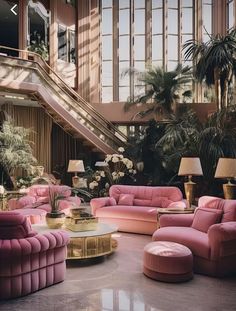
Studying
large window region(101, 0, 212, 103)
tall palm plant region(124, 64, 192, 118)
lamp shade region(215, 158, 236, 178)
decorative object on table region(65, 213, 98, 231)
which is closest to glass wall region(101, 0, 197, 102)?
large window region(101, 0, 212, 103)

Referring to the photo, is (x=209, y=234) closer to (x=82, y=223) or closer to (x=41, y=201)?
(x=82, y=223)

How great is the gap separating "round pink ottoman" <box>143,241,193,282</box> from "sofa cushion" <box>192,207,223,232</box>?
0.80m

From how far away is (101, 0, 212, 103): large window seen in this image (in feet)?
58.5

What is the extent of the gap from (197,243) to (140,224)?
2402mm

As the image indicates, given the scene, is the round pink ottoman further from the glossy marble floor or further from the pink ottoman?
the pink ottoman

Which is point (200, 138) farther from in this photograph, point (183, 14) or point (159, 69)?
point (183, 14)

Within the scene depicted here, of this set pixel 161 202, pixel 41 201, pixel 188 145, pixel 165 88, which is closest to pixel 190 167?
pixel 161 202

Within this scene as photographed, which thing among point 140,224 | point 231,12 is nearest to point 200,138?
point 140,224

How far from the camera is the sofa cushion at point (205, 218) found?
219 inches

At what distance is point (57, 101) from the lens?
40.5 ft

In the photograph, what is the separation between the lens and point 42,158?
48.3 feet

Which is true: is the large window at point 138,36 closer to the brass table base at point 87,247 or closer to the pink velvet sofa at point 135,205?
the pink velvet sofa at point 135,205

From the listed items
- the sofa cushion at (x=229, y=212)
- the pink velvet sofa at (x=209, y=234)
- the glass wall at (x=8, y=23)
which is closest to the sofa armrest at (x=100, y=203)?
the pink velvet sofa at (x=209, y=234)

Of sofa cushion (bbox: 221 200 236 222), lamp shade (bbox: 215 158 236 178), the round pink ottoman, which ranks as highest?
lamp shade (bbox: 215 158 236 178)
